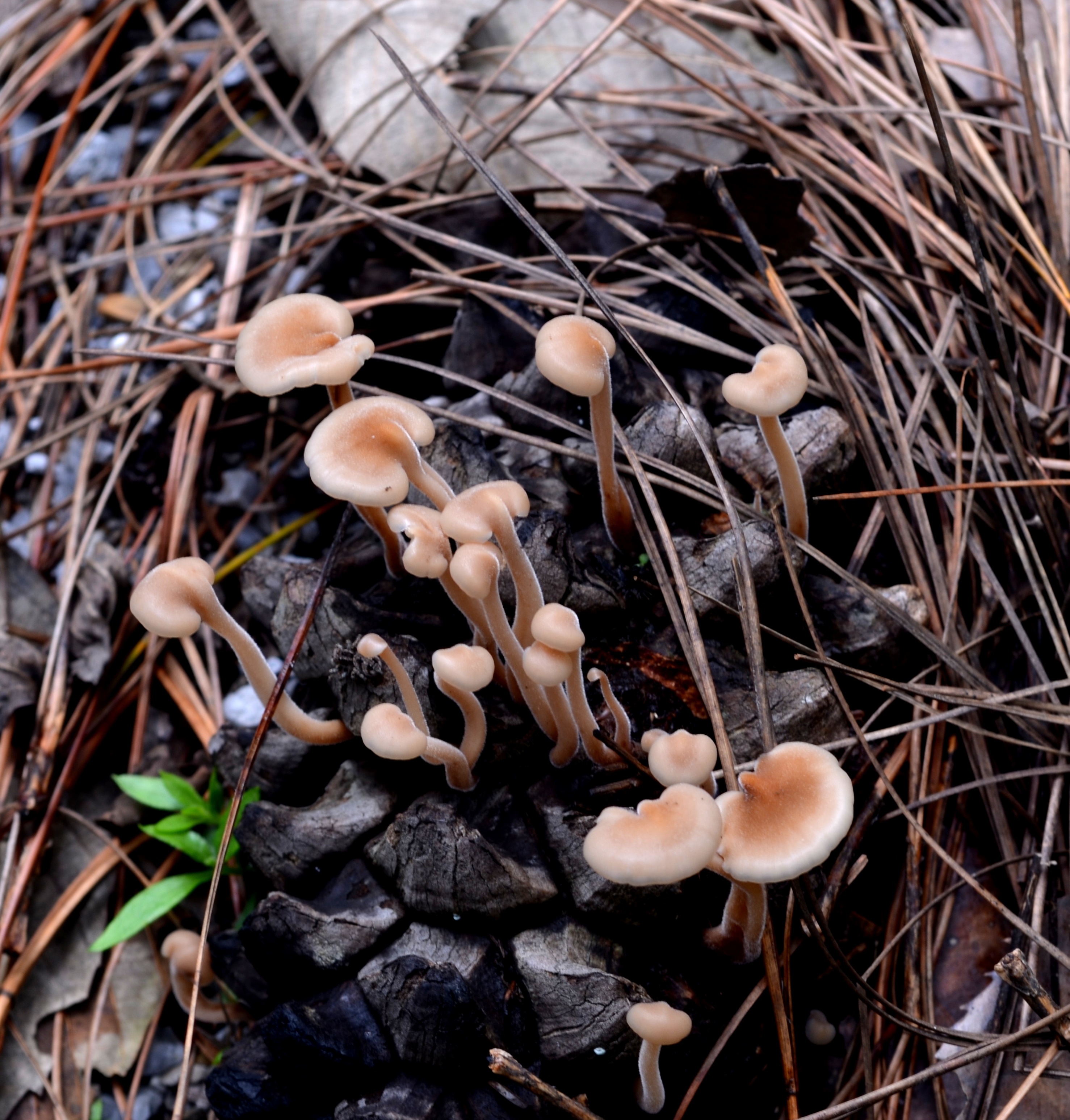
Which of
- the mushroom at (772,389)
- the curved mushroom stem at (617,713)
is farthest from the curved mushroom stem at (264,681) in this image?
the mushroom at (772,389)

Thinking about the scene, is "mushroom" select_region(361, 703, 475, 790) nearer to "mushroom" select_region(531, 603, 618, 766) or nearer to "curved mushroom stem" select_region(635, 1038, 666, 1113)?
"mushroom" select_region(531, 603, 618, 766)

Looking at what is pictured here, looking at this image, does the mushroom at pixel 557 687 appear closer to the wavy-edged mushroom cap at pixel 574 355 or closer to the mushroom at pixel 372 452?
the mushroom at pixel 372 452

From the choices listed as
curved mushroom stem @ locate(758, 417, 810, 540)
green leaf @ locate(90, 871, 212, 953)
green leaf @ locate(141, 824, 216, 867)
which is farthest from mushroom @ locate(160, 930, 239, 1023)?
curved mushroom stem @ locate(758, 417, 810, 540)

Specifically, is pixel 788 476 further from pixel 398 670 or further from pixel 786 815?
pixel 398 670

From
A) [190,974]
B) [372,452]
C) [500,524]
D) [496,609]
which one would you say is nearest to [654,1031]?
[496,609]

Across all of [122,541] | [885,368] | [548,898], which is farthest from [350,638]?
[885,368]

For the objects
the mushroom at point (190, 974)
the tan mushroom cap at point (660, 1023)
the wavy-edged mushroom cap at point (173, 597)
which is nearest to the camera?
the tan mushroom cap at point (660, 1023)
